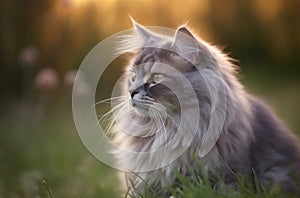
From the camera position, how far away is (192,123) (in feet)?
12.1

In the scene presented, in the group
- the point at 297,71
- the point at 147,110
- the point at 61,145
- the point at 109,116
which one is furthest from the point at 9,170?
the point at 297,71

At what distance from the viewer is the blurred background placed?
6520 mm

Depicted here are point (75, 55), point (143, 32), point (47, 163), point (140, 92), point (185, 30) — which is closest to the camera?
point (185, 30)

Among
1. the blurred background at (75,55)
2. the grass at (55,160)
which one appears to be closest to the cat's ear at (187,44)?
the grass at (55,160)

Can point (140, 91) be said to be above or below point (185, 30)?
below

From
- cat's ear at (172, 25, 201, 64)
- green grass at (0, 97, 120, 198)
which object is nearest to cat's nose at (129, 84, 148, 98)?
cat's ear at (172, 25, 201, 64)

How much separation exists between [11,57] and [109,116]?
5.16 m

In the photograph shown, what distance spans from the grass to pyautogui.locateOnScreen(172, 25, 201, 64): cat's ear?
28.2 inches

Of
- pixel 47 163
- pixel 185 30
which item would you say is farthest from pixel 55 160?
pixel 185 30

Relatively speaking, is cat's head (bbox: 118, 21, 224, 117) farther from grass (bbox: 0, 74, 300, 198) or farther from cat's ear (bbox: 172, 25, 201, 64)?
grass (bbox: 0, 74, 300, 198)

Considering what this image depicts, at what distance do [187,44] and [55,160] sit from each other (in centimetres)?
307

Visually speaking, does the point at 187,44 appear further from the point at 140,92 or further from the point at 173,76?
the point at 140,92

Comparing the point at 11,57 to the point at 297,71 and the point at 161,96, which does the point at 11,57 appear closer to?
the point at 297,71

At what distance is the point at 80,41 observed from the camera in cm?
906
